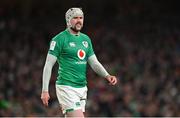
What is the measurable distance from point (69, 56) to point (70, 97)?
516 millimetres

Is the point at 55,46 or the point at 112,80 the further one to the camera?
the point at 112,80

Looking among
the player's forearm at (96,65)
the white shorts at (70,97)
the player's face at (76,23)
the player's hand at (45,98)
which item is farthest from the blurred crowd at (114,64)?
the player's hand at (45,98)

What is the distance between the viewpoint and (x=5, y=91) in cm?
1817

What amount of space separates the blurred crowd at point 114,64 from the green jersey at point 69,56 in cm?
712

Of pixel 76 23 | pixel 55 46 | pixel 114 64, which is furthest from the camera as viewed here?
pixel 114 64

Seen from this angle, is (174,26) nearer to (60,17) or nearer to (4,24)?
(60,17)

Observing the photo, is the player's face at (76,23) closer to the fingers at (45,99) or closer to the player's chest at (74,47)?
the player's chest at (74,47)

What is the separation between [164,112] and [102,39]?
3.51m

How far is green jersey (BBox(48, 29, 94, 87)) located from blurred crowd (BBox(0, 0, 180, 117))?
23.3ft

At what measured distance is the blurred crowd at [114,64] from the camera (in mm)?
17828

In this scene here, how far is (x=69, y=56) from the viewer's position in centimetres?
913

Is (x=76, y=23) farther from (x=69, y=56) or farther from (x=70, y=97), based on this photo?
(x=70, y=97)

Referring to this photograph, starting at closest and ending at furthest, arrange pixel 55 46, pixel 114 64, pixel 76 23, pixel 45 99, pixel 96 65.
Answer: pixel 45 99
pixel 55 46
pixel 76 23
pixel 96 65
pixel 114 64

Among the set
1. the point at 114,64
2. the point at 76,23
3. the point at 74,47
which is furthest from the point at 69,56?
the point at 114,64
